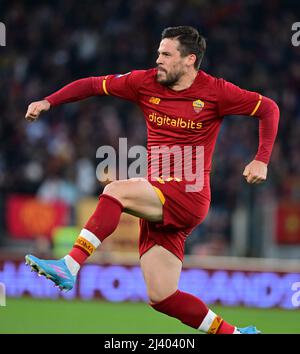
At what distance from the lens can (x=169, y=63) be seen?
6.45 metres

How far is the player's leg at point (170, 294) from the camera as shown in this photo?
6539mm

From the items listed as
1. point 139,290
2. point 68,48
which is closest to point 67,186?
point 139,290

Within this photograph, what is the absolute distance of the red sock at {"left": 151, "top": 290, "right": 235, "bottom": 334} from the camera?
21.6 feet

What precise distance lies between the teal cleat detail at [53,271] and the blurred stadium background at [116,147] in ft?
9.75

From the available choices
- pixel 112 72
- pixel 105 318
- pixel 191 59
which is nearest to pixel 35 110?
pixel 191 59

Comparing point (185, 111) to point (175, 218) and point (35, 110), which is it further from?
point (35, 110)

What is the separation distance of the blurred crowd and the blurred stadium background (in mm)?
21

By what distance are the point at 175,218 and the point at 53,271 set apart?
0.99 meters

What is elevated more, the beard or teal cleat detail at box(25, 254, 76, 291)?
the beard

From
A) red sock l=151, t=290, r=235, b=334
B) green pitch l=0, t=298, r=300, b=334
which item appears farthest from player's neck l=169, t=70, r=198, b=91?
green pitch l=0, t=298, r=300, b=334

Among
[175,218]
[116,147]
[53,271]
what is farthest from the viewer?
[116,147]

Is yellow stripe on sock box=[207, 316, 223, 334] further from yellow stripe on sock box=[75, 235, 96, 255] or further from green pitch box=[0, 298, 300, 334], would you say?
green pitch box=[0, 298, 300, 334]

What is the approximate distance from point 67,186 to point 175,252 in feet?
23.0

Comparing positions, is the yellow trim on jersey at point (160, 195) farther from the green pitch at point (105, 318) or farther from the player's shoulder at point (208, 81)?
the green pitch at point (105, 318)
